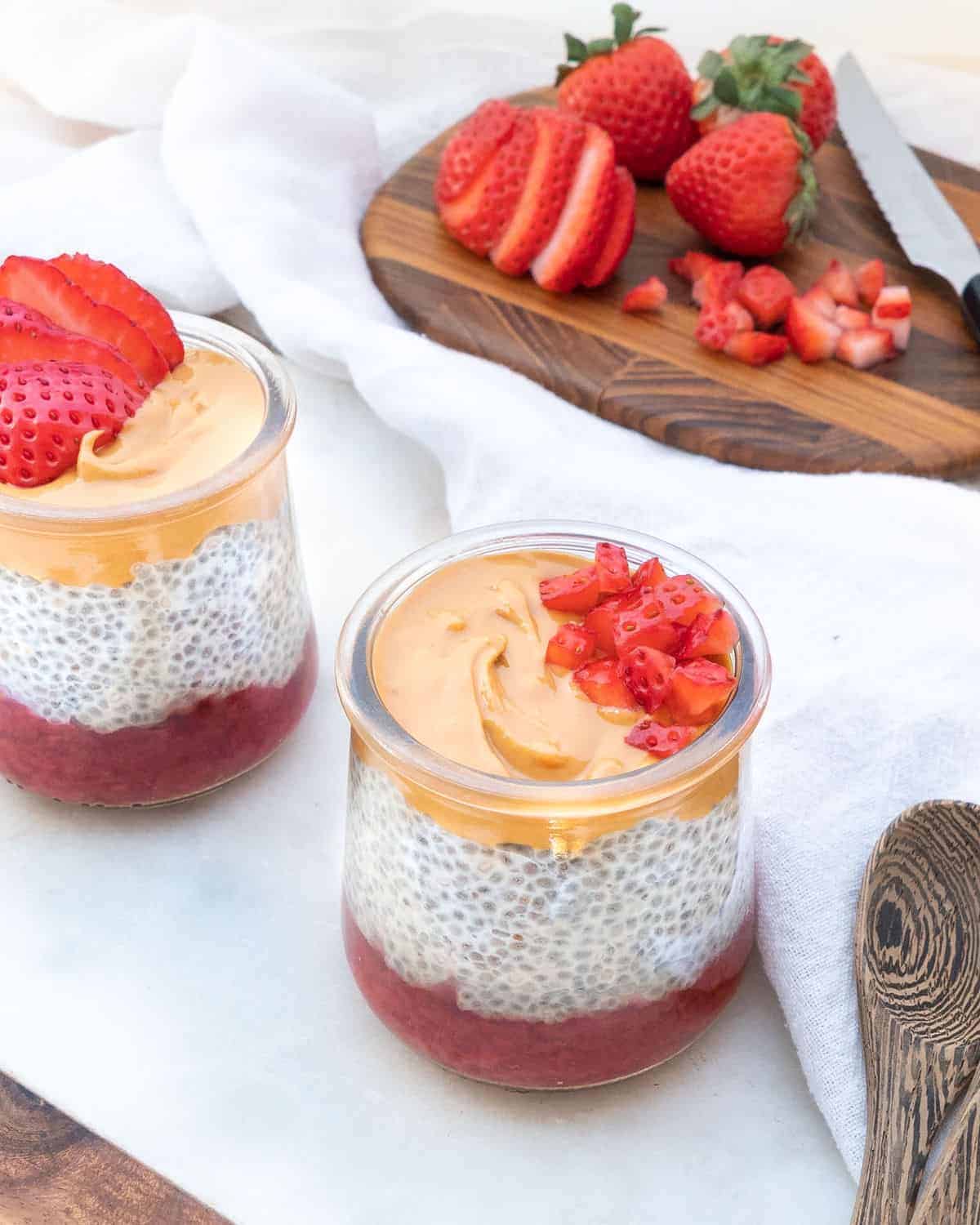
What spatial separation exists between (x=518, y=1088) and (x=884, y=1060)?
0.23m

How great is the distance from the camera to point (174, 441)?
3.67 feet

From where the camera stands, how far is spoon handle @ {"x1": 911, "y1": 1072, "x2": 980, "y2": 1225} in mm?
844

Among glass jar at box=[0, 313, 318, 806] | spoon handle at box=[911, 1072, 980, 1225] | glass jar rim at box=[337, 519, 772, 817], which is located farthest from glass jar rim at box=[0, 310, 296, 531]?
spoon handle at box=[911, 1072, 980, 1225]

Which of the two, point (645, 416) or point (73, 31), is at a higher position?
point (73, 31)

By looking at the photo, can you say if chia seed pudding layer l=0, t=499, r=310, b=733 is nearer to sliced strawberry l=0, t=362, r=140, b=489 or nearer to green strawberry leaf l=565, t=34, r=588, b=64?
sliced strawberry l=0, t=362, r=140, b=489

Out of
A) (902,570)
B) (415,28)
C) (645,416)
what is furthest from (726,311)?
(415,28)

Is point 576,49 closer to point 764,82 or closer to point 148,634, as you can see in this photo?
point 764,82

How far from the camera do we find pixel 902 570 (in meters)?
1.27

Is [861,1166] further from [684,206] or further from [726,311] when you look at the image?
[684,206]

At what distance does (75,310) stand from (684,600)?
20.5 inches

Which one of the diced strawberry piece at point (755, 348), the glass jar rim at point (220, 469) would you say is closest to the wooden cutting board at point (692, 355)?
the diced strawberry piece at point (755, 348)

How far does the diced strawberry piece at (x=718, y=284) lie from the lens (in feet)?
5.41

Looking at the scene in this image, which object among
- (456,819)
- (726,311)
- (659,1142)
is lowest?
(659,1142)

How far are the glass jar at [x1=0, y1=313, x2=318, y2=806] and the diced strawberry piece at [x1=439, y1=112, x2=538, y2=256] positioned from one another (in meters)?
0.56
